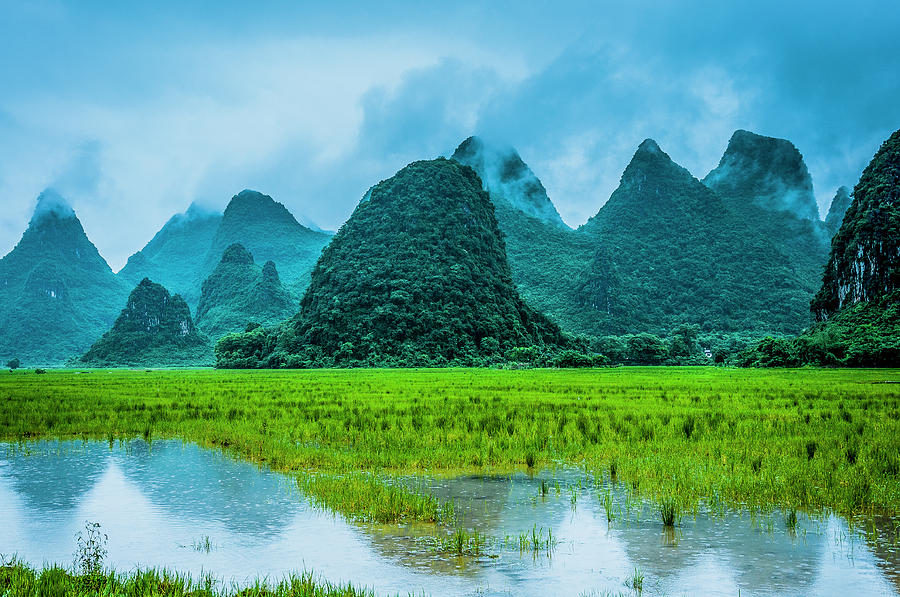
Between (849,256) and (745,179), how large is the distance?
397 feet

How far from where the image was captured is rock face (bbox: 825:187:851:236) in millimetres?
181250

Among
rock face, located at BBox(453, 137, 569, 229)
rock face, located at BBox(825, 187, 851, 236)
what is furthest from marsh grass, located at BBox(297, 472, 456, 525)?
rock face, located at BBox(825, 187, 851, 236)

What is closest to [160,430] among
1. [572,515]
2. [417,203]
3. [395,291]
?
[572,515]

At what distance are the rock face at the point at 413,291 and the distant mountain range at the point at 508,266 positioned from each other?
30 centimetres

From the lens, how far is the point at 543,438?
10.6 m

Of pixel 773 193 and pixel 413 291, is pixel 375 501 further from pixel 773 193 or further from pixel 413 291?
pixel 773 193

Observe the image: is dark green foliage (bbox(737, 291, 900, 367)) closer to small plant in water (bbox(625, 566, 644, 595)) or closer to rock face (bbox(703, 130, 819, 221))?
small plant in water (bbox(625, 566, 644, 595))

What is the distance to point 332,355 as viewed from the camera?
71375mm

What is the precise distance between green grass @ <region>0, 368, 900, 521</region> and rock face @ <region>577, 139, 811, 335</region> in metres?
99.6

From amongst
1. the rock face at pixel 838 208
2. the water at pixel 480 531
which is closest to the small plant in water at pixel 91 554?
the water at pixel 480 531

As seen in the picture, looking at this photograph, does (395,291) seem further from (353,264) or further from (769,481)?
(769,481)

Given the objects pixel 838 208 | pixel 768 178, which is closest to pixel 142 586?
pixel 768 178

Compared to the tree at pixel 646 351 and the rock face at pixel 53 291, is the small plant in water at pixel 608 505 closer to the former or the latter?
the tree at pixel 646 351

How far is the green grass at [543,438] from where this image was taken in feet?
22.4
